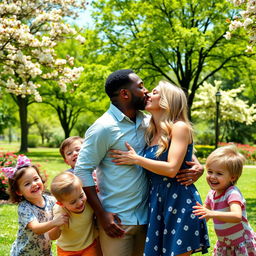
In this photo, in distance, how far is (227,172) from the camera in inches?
128

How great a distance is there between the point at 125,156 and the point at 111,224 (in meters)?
0.53

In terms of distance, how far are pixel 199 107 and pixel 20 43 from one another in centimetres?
2367

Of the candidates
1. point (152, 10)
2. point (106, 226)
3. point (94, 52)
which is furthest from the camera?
point (94, 52)

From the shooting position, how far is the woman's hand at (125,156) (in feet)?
9.21

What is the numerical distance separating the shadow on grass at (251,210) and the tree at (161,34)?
34.9 feet

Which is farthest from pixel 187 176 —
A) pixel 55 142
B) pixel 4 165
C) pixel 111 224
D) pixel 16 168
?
pixel 55 142

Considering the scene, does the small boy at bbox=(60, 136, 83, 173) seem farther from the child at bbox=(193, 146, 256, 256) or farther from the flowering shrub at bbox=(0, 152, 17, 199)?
the flowering shrub at bbox=(0, 152, 17, 199)

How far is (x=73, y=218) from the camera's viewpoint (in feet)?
9.85

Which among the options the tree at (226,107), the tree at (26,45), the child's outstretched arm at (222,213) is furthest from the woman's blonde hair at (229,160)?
the tree at (226,107)

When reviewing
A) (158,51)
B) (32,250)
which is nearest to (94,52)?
(158,51)

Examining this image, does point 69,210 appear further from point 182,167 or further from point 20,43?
point 20,43

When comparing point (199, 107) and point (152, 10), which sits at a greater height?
point (152, 10)

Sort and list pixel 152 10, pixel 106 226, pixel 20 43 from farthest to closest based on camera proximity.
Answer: pixel 152 10, pixel 20 43, pixel 106 226

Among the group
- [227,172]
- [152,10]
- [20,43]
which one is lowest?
[227,172]
